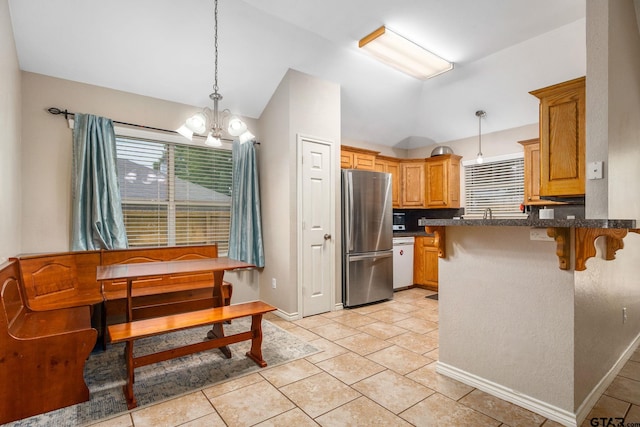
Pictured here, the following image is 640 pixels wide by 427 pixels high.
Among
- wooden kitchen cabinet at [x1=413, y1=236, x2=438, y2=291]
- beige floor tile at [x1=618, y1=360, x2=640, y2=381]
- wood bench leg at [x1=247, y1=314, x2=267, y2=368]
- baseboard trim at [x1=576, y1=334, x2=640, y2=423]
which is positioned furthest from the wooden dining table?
wooden kitchen cabinet at [x1=413, y1=236, x2=438, y2=291]

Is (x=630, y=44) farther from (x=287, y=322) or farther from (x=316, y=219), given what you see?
(x=287, y=322)

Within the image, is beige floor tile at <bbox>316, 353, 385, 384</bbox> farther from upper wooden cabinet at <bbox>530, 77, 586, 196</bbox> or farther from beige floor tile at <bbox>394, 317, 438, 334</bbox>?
upper wooden cabinet at <bbox>530, 77, 586, 196</bbox>

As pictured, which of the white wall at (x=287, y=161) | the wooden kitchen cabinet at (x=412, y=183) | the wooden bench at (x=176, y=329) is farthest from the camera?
the wooden kitchen cabinet at (x=412, y=183)

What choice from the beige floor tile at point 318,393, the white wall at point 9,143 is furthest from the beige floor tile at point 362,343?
the white wall at point 9,143

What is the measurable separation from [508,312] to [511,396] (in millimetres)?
517

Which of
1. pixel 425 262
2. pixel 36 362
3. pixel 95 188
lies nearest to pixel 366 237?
pixel 425 262

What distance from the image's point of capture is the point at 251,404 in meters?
2.08

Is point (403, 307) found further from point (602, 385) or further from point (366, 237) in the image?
point (602, 385)

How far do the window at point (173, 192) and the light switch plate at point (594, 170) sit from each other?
146 inches

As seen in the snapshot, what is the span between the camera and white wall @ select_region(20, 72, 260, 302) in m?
3.04

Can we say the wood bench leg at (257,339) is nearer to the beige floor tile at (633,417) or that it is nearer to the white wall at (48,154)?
the white wall at (48,154)

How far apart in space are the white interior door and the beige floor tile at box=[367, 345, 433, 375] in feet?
4.09

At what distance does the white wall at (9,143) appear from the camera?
2293mm

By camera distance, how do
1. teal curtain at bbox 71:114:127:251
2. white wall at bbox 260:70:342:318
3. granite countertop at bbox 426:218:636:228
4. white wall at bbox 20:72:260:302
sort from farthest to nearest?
1. white wall at bbox 260:70:342:318
2. teal curtain at bbox 71:114:127:251
3. white wall at bbox 20:72:260:302
4. granite countertop at bbox 426:218:636:228
